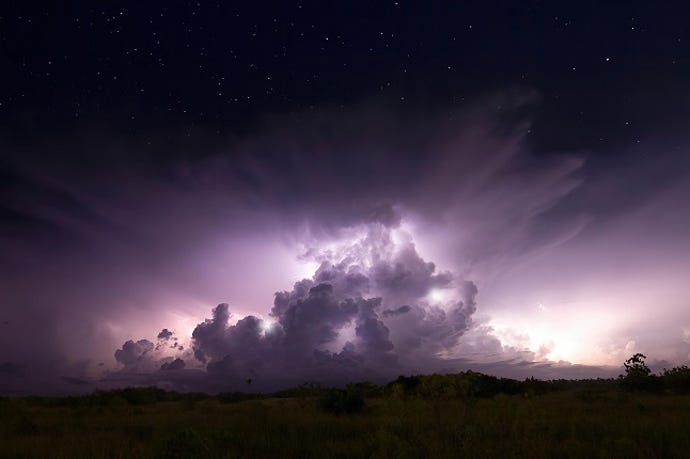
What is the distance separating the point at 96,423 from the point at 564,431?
18.6m

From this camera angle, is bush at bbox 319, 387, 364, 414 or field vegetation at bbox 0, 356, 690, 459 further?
bush at bbox 319, 387, 364, 414

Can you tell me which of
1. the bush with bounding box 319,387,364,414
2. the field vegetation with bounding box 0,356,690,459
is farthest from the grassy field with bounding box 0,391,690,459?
the bush with bounding box 319,387,364,414

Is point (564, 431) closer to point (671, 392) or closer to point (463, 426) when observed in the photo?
point (463, 426)

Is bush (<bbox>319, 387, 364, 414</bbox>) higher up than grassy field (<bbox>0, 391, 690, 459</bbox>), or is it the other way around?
bush (<bbox>319, 387, 364, 414</bbox>)

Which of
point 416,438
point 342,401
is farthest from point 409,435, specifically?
point 342,401

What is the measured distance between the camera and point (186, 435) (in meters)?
10.9

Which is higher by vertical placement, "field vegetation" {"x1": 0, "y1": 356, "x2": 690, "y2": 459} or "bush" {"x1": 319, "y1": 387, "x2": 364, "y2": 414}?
"bush" {"x1": 319, "y1": 387, "x2": 364, "y2": 414}

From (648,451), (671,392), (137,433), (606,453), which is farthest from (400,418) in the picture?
(671,392)

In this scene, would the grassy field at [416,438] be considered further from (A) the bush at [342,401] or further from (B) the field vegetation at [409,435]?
(A) the bush at [342,401]

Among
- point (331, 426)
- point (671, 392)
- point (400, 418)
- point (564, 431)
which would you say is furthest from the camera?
point (671, 392)

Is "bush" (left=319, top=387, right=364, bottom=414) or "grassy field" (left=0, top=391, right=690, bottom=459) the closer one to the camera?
"grassy field" (left=0, top=391, right=690, bottom=459)

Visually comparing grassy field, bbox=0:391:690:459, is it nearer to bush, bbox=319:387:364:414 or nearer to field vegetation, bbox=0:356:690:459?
field vegetation, bbox=0:356:690:459

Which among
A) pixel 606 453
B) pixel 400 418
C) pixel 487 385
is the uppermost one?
pixel 487 385

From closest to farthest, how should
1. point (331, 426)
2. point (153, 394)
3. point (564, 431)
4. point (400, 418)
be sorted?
1. point (400, 418)
2. point (564, 431)
3. point (331, 426)
4. point (153, 394)
